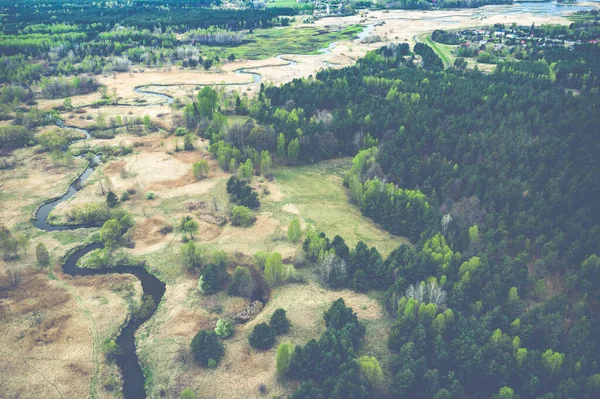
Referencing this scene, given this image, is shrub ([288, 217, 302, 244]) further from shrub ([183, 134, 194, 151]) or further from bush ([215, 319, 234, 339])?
shrub ([183, 134, 194, 151])

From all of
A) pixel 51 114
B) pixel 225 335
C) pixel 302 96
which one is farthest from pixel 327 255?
pixel 51 114

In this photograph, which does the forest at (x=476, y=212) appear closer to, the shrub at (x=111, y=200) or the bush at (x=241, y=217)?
the bush at (x=241, y=217)

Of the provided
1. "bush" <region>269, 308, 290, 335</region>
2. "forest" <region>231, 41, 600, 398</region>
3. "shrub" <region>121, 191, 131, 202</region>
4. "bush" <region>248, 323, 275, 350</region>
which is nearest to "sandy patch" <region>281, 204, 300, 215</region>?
"forest" <region>231, 41, 600, 398</region>

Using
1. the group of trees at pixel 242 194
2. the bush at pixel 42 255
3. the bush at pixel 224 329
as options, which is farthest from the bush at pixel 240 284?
the bush at pixel 42 255

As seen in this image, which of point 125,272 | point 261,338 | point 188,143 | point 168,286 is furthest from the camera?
point 188,143

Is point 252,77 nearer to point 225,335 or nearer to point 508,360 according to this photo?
point 225,335

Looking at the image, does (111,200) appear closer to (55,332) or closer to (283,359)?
(55,332)

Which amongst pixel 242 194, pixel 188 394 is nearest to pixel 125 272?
Answer: pixel 242 194
